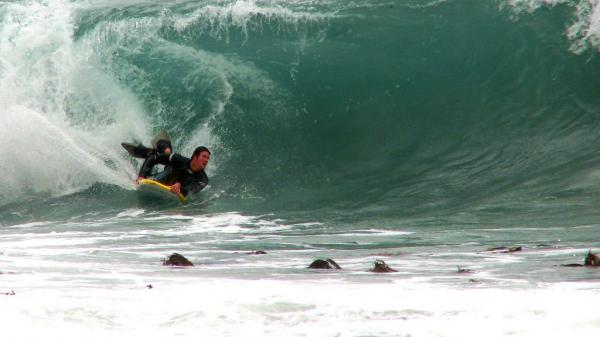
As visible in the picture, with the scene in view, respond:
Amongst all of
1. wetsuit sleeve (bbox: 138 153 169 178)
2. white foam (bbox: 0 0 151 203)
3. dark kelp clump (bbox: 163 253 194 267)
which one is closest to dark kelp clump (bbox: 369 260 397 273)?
dark kelp clump (bbox: 163 253 194 267)

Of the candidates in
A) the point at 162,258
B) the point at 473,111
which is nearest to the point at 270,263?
Answer: the point at 162,258

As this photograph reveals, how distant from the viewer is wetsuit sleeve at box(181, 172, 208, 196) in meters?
18.8

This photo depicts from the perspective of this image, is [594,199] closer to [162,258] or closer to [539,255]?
[539,255]

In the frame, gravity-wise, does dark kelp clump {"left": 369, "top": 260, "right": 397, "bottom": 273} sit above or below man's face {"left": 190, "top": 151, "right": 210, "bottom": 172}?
below

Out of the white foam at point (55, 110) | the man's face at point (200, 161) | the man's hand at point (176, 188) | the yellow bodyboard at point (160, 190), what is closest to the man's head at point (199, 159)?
the man's face at point (200, 161)

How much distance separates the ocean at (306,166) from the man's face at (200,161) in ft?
1.95

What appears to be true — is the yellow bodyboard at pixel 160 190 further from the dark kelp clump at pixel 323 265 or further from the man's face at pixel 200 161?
the dark kelp clump at pixel 323 265

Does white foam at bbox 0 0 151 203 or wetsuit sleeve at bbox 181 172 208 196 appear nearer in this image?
wetsuit sleeve at bbox 181 172 208 196

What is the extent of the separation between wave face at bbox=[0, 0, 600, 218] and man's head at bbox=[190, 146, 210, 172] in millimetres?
819

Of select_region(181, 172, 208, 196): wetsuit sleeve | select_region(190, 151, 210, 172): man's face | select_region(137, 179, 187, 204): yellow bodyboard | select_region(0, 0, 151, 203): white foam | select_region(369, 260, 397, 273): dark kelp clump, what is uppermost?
select_region(0, 0, 151, 203): white foam

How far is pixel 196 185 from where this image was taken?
1881 cm

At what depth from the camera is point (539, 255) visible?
10.8m

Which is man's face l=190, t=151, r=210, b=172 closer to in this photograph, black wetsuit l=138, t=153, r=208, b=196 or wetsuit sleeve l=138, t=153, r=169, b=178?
black wetsuit l=138, t=153, r=208, b=196

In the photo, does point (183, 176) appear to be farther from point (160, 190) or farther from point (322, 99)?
point (322, 99)
